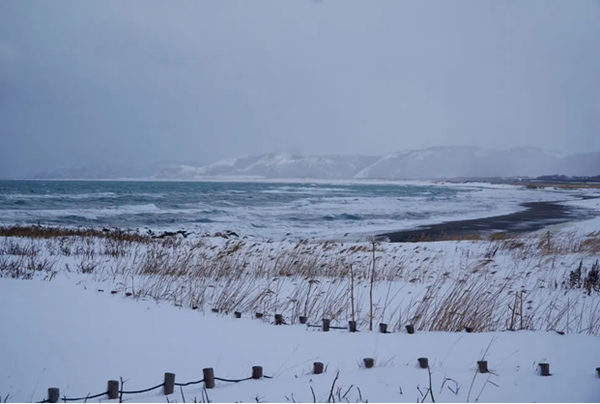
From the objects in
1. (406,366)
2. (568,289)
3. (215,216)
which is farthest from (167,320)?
(215,216)

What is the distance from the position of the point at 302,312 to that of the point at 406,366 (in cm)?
260

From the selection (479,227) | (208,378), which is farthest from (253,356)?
(479,227)

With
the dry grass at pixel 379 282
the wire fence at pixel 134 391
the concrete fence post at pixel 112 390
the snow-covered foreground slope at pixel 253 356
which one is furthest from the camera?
the dry grass at pixel 379 282

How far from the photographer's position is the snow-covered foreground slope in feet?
11.4

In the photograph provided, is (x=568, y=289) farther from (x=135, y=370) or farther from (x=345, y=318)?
(x=135, y=370)

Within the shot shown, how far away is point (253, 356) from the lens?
4.51 m

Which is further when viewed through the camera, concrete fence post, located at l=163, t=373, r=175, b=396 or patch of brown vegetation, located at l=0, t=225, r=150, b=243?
patch of brown vegetation, located at l=0, t=225, r=150, b=243

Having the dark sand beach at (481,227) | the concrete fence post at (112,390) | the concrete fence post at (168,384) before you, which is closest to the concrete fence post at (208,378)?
the concrete fence post at (168,384)

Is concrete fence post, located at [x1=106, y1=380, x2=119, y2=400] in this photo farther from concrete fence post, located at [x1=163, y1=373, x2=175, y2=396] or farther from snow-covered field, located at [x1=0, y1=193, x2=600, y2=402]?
concrete fence post, located at [x1=163, y1=373, x2=175, y2=396]

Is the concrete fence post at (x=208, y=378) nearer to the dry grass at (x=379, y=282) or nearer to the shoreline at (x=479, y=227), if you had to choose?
the dry grass at (x=379, y=282)

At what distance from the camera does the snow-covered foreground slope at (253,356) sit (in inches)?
137

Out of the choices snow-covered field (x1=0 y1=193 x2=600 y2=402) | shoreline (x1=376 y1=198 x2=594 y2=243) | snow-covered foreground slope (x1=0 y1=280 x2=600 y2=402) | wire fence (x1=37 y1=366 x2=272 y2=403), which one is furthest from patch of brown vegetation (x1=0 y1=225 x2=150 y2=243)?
wire fence (x1=37 y1=366 x2=272 y2=403)

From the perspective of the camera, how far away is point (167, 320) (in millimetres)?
5555

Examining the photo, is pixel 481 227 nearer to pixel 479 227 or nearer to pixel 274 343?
pixel 479 227
